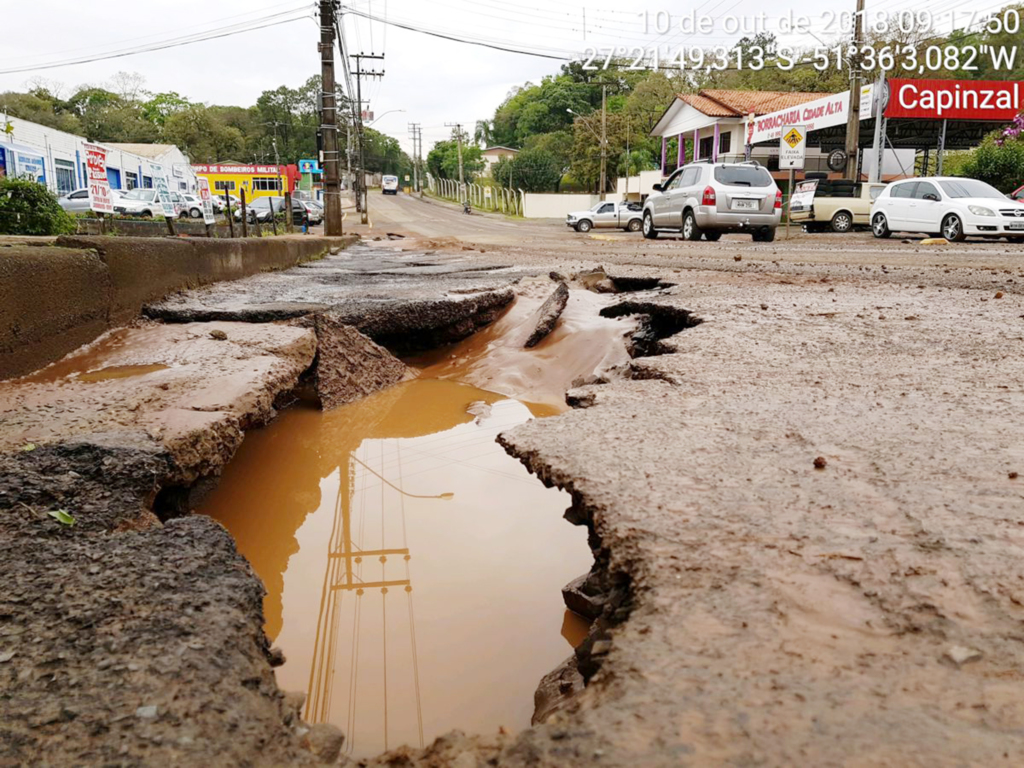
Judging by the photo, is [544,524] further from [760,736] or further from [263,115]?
[263,115]

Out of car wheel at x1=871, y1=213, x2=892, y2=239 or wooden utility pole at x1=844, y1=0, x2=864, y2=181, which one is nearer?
car wheel at x1=871, y1=213, x2=892, y2=239

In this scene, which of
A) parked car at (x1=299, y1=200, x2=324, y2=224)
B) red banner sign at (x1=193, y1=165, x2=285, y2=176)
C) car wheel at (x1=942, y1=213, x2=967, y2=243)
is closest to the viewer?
car wheel at (x1=942, y1=213, x2=967, y2=243)

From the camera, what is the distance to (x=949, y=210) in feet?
43.6

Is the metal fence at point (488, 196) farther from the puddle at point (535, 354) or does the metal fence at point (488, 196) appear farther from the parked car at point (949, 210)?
the puddle at point (535, 354)

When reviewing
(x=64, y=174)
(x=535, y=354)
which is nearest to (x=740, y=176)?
(x=535, y=354)

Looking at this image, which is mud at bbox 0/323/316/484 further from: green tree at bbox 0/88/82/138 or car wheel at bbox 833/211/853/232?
green tree at bbox 0/88/82/138

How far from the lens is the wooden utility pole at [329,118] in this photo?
16891mm

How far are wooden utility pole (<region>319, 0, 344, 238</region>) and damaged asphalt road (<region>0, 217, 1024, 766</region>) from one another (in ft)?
50.9

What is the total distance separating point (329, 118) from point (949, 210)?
12520 mm

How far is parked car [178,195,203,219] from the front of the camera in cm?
2633

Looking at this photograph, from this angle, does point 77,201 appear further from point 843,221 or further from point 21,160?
point 843,221

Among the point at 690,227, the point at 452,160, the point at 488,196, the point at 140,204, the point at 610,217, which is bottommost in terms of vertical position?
the point at 690,227

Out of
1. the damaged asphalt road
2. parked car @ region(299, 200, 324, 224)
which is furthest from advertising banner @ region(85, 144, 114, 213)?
parked car @ region(299, 200, 324, 224)

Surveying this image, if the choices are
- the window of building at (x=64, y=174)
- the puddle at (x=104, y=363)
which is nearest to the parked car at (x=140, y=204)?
the window of building at (x=64, y=174)
